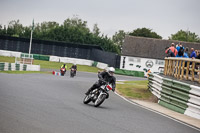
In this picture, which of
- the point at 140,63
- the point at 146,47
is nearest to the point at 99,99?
the point at 140,63

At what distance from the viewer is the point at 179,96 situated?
53.7 ft

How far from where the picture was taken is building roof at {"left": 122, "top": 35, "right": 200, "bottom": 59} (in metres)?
76.2

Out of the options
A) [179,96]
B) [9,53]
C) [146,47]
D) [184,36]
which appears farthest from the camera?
[184,36]

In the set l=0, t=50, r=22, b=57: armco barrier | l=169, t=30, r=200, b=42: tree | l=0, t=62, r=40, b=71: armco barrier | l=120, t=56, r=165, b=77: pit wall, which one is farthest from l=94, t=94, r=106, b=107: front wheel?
l=169, t=30, r=200, b=42: tree

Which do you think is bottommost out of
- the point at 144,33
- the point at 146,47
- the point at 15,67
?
the point at 15,67

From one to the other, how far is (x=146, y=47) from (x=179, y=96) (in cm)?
6183

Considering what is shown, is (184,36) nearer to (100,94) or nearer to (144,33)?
(144,33)

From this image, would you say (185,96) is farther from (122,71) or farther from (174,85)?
(122,71)

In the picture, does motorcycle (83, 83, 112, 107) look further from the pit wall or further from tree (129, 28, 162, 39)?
tree (129, 28, 162, 39)

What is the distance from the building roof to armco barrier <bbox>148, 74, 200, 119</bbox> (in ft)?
184

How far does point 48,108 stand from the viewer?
1180 cm

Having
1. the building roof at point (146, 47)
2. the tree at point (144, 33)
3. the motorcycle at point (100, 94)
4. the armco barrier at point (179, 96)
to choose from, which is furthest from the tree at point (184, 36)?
the motorcycle at point (100, 94)

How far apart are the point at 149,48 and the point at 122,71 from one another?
62.2 ft

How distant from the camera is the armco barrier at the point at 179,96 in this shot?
14711 mm
